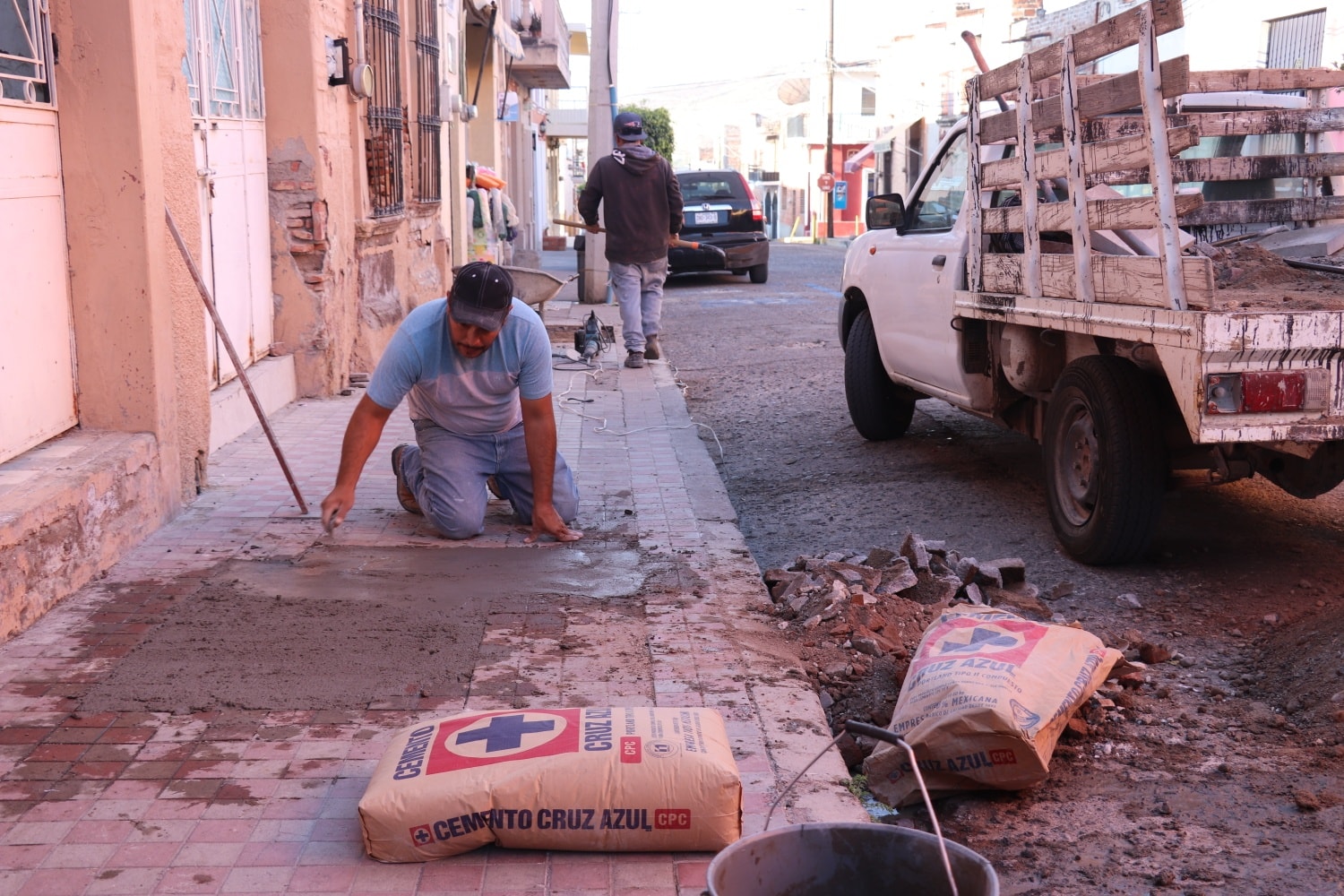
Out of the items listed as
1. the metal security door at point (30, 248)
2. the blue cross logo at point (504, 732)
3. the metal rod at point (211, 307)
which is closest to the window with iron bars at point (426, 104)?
the metal rod at point (211, 307)

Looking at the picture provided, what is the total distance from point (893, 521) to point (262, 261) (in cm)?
435

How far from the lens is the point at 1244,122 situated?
5992 mm

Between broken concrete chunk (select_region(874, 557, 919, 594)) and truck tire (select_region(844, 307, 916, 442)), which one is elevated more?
truck tire (select_region(844, 307, 916, 442))

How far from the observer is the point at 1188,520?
20.1 feet

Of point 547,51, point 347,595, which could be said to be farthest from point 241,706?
point 547,51

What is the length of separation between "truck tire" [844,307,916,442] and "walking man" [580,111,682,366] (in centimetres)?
315

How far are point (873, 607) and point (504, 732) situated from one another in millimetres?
1959

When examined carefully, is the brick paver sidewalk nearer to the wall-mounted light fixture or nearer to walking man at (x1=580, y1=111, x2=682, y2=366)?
the wall-mounted light fixture

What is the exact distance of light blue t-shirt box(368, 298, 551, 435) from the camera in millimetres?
5133

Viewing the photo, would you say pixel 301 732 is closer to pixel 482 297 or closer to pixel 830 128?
pixel 482 297

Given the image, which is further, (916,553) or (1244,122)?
(1244,122)

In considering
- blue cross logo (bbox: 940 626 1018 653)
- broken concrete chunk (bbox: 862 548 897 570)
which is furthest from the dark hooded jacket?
blue cross logo (bbox: 940 626 1018 653)

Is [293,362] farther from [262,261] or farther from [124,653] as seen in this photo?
[124,653]

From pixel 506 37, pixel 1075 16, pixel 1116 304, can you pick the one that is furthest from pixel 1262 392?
pixel 1075 16
